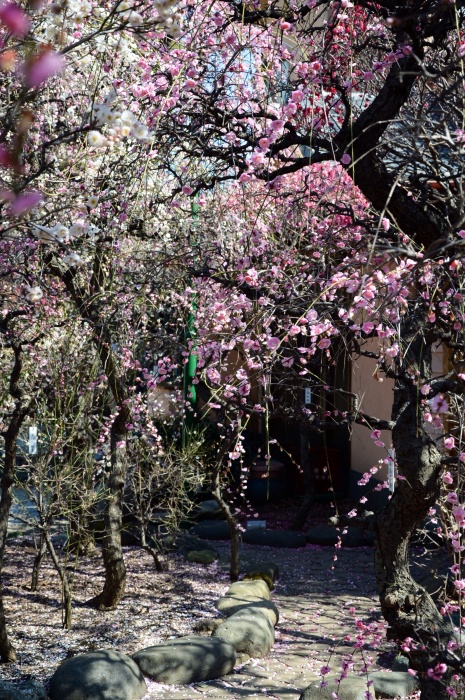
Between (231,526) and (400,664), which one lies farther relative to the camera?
(231,526)

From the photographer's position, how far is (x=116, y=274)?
639 cm

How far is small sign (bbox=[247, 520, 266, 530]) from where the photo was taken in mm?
9955

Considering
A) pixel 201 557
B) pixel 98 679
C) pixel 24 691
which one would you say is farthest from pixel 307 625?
pixel 24 691

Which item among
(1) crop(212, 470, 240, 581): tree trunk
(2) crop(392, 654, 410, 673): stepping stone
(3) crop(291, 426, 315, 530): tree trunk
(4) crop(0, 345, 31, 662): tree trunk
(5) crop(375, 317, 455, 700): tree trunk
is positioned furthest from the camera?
(3) crop(291, 426, 315, 530): tree trunk

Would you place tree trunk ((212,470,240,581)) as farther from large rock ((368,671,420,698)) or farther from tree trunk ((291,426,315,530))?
large rock ((368,671,420,698))

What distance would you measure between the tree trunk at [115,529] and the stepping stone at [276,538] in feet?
9.75

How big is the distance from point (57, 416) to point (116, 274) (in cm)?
149

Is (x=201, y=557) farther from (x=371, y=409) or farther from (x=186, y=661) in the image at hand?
(x=186, y=661)

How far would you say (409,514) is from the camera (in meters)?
4.33

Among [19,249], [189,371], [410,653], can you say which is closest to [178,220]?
[19,249]

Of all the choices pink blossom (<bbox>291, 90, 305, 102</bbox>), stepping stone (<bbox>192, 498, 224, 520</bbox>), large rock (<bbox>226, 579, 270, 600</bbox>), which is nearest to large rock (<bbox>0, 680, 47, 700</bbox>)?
large rock (<bbox>226, 579, 270, 600</bbox>)

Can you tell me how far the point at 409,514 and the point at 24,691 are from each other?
2.43 metres

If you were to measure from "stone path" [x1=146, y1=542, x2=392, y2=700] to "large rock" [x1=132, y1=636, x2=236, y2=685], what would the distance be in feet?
0.19

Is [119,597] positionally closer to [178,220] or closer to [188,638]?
[188,638]
